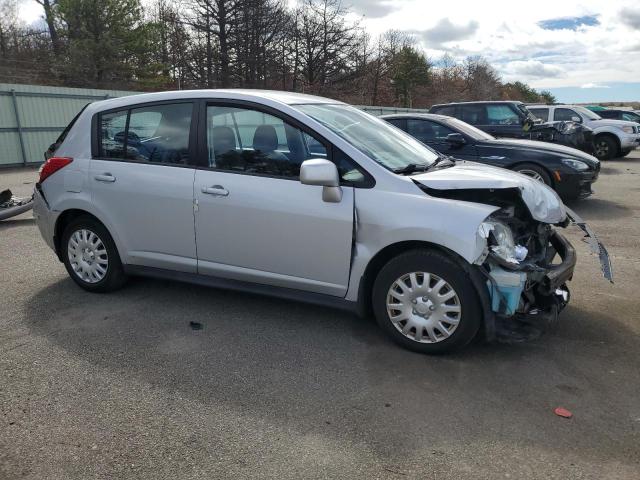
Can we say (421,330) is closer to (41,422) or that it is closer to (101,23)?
(41,422)

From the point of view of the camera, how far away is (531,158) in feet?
29.6

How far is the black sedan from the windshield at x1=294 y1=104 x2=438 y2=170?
4387 millimetres

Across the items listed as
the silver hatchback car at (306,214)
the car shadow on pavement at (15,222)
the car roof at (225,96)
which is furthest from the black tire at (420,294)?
the car shadow on pavement at (15,222)

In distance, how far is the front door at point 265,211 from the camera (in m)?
3.91

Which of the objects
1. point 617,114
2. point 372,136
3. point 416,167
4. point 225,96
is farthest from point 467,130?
point 617,114

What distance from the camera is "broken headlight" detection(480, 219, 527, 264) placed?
11.6ft

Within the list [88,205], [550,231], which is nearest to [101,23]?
[88,205]

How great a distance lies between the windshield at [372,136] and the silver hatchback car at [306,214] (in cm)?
2

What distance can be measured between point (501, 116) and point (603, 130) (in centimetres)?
717

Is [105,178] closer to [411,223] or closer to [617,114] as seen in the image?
[411,223]

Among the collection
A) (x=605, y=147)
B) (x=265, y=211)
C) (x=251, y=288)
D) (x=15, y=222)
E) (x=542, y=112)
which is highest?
Answer: (x=542, y=112)

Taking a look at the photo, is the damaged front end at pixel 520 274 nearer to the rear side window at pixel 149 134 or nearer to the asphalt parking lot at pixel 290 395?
the asphalt parking lot at pixel 290 395

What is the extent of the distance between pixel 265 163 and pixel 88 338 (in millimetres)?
1856

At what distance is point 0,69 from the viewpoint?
102ft
